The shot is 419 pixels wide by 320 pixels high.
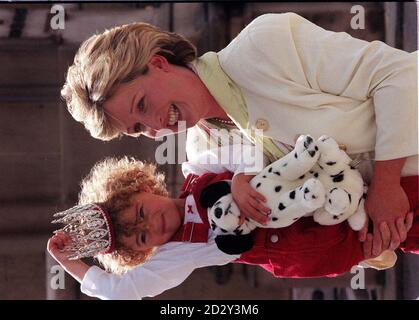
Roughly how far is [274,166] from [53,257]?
40 cm

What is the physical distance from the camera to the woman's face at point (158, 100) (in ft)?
2.88

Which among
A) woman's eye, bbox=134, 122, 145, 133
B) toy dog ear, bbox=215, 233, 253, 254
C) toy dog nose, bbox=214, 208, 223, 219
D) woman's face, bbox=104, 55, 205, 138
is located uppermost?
woman's face, bbox=104, 55, 205, 138

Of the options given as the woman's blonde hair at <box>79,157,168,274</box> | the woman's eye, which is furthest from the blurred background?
the woman's eye

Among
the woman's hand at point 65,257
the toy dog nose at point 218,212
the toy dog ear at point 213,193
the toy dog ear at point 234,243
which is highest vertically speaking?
the toy dog ear at point 213,193

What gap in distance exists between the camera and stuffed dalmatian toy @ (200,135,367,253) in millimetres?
818

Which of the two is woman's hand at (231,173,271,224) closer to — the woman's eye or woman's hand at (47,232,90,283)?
the woman's eye

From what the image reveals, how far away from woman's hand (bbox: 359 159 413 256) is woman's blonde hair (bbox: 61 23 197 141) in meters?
0.32

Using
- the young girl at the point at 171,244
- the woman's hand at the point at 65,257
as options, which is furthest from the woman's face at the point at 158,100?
the woman's hand at the point at 65,257

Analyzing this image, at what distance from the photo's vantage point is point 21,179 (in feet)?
3.49

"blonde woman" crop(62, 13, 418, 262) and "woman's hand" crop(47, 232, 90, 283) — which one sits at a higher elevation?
"blonde woman" crop(62, 13, 418, 262)

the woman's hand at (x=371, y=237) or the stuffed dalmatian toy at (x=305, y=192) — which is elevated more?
the stuffed dalmatian toy at (x=305, y=192)

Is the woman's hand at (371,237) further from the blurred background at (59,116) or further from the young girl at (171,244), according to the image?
the blurred background at (59,116)
